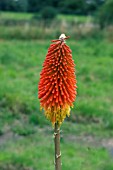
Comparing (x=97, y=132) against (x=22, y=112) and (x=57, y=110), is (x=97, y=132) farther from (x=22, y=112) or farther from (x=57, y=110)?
(x=57, y=110)

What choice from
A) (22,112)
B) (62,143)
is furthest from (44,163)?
(22,112)

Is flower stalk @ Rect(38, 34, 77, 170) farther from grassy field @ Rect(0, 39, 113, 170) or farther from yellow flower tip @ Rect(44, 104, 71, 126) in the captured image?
grassy field @ Rect(0, 39, 113, 170)

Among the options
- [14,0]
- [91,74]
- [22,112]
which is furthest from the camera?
[14,0]

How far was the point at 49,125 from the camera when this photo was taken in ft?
26.8

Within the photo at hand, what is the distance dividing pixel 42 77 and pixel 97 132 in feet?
17.3

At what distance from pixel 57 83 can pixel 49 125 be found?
546 cm

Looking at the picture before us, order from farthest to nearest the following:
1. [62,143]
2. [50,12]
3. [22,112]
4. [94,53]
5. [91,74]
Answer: [50,12] → [94,53] → [91,74] → [22,112] → [62,143]

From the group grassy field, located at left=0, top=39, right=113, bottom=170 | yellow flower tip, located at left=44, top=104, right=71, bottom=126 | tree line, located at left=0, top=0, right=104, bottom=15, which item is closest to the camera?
yellow flower tip, located at left=44, top=104, right=71, bottom=126

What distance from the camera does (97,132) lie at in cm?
793

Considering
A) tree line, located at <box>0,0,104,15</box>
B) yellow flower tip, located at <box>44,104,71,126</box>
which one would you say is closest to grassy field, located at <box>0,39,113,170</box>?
yellow flower tip, located at <box>44,104,71,126</box>

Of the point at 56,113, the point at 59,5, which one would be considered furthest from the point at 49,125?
the point at 59,5

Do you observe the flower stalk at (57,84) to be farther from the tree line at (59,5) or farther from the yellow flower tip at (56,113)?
the tree line at (59,5)

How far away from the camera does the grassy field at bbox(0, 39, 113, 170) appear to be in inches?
254

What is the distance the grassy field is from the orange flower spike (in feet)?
10.3
